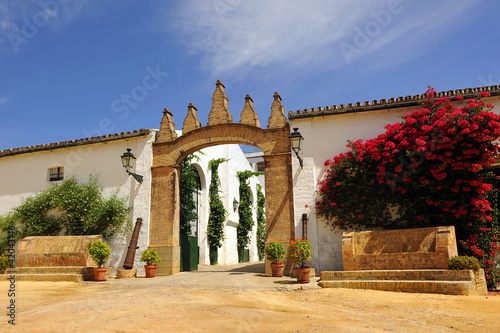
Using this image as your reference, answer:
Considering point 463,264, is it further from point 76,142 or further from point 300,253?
point 76,142

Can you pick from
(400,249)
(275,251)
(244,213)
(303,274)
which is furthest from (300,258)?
(244,213)

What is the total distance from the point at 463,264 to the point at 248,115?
7.41 metres

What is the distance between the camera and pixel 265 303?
631cm

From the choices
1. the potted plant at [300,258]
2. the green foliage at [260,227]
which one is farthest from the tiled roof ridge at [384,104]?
the green foliage at [260,227]

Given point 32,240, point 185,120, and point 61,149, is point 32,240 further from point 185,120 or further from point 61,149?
point 185,120

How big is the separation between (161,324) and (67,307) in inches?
89.8

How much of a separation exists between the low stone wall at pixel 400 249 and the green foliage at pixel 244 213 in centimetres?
1198

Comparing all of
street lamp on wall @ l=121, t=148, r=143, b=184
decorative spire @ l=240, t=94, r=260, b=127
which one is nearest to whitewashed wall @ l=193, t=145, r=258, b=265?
street lamp on wall @ l=121, t=148, r=143, b=184

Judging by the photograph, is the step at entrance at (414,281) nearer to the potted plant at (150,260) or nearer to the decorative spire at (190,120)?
the potted plant at (150,260)

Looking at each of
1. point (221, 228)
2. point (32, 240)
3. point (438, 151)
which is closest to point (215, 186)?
point (221, 228)

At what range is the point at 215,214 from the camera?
1814 centimetres

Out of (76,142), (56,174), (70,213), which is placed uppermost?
(76,142)

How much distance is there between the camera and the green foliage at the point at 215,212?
702 inches

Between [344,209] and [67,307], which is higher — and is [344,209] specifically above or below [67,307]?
above
